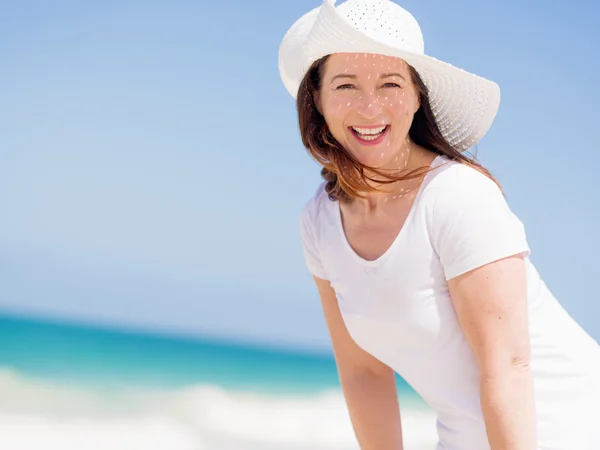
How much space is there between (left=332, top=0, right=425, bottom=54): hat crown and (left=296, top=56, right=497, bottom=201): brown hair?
0.25ft

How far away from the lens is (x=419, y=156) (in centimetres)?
188

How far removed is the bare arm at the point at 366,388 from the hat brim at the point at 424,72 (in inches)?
21.3

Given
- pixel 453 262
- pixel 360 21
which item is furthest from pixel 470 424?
pixel 360 21

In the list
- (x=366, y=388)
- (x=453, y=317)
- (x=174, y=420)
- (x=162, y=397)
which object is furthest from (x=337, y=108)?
(x=162, y=397)

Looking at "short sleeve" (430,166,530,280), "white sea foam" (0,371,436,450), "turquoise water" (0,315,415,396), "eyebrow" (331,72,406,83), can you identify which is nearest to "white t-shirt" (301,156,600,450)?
"short sleeve" (430,166,530,280)

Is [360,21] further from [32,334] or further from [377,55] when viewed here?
[32,334]

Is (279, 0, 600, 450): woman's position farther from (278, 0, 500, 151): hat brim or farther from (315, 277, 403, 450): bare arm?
(315, 277, 403, 450): bare arm

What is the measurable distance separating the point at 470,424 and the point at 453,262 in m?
0.39

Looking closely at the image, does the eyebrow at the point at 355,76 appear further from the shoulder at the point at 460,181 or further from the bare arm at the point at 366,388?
the bare arm at the point at 366,388

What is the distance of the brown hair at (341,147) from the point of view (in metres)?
1.86

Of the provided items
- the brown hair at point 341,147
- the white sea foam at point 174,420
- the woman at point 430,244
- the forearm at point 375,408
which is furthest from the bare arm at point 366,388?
the white sea foam at point 174,420

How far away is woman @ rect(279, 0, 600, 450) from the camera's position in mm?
1640

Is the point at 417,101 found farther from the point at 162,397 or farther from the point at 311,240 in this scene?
the point at 162,397

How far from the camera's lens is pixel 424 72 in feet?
6.16
